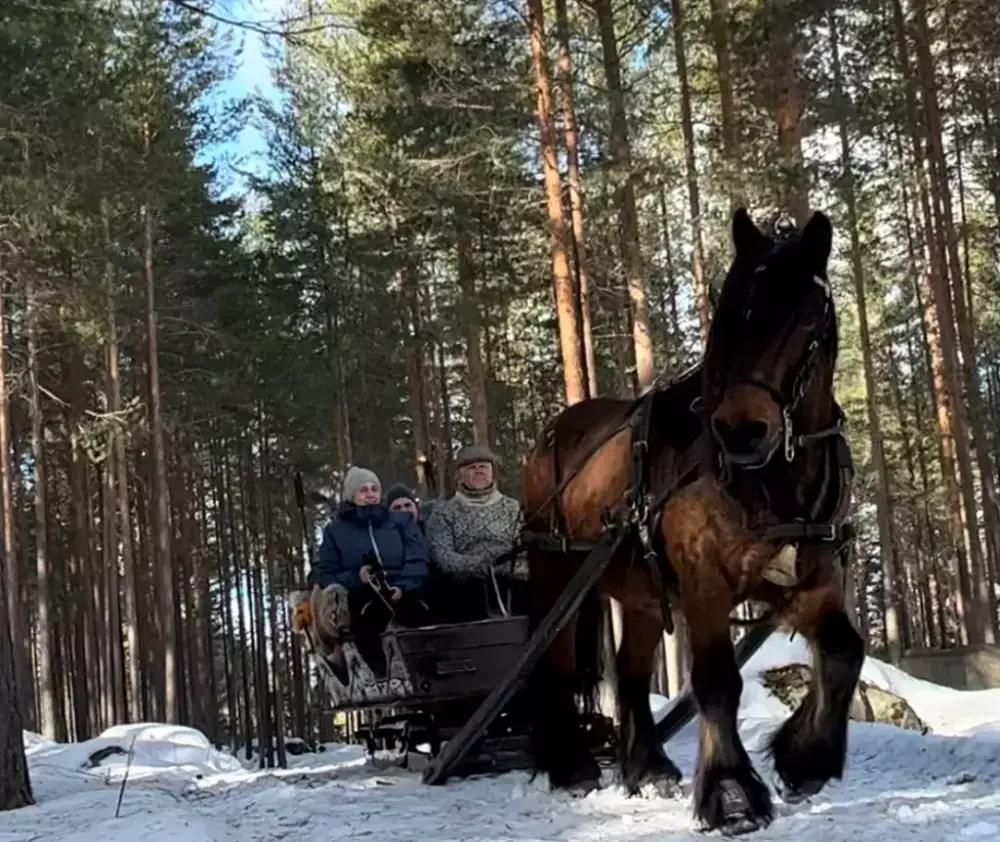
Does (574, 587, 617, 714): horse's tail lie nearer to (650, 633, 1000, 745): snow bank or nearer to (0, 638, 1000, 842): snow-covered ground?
(0, 638, 1000, 842): snow-covered ground

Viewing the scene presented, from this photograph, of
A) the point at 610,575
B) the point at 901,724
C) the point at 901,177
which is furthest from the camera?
the point at 901,177

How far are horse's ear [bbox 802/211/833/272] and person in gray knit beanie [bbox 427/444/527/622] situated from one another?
3390 millimetres

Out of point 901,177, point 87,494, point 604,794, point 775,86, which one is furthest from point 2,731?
point 87,494

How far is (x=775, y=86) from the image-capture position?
43.5 ft

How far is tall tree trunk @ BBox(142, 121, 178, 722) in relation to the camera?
21.2 metres

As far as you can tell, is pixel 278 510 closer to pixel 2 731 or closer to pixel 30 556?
pixel 30 556

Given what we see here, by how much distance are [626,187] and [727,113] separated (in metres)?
1.85

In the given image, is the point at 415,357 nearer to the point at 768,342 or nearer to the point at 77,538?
the point at 77,538

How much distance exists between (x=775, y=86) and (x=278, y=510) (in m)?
22.5

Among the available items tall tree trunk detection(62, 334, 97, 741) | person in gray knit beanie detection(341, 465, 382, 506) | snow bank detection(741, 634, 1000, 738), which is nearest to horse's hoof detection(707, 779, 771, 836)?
person in gray knit beanie detection(341, 465, 382, 506)

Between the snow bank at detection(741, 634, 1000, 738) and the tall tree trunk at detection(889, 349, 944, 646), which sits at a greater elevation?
the tall tree trunk at detection(889, 349, 944, 646)

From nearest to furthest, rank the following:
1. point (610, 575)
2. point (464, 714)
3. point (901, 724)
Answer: point (610, 575) < point (464, 714) < point (901, 724)

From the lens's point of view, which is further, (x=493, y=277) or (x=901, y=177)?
(x=493, y=277)

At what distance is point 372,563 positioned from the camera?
6.96m
